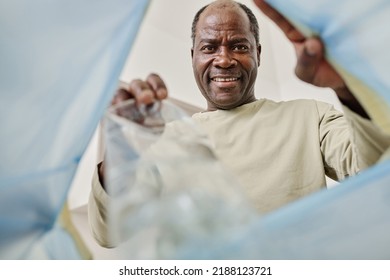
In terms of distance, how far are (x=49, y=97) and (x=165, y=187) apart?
22 centimetres

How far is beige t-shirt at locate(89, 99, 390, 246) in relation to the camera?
0.56 metres

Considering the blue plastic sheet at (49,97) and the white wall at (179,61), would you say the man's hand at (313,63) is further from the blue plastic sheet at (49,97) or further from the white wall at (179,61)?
the blue plastic sheet at (49,97)

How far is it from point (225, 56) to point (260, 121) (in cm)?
10

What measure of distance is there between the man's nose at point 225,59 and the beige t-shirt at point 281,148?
0.06 meters

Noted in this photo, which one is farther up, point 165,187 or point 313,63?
point 313,63

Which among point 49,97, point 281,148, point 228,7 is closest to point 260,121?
point 281,148

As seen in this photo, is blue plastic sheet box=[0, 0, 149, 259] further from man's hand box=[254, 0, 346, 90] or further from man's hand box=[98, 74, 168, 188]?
man's hand box=[254, 0, 346, 90]

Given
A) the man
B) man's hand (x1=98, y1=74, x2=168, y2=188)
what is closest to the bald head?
the man

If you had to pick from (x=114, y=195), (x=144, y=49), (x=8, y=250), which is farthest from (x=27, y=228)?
(x=144, y=49)

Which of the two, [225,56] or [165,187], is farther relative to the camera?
[225,56]

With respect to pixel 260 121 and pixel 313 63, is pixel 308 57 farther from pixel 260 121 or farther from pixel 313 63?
pixel 260 121

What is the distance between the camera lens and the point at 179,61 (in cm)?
66

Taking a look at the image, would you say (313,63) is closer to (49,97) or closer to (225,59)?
(225,59)

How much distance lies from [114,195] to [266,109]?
0.24 metres
